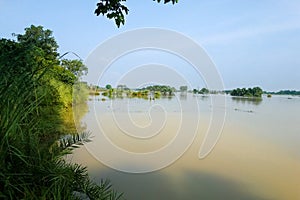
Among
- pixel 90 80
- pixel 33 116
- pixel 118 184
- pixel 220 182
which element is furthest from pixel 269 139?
pixel 33 116

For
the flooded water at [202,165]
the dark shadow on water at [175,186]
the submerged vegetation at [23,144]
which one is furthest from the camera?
the flooded water at [202,165]

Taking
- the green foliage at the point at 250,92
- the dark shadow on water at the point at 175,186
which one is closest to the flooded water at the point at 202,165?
the dark shadow on water at the point at 175,186

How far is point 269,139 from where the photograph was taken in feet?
19.1

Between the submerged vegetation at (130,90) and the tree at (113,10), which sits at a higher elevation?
the tree at (113,10)

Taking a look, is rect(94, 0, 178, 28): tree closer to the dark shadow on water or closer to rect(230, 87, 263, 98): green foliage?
the dark shadow on water

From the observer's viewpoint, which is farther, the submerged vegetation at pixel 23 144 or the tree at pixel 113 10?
the tree at pixel 113 10

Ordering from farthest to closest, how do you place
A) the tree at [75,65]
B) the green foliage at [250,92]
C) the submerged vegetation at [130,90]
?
the green foliage at [250,92], the submerged vegetation at [130,90], the tree at [75,65]

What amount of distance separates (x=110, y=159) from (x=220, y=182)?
1456 millimetres

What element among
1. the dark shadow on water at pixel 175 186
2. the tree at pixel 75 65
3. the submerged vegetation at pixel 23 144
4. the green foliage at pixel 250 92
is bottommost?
the dark shadow on water at pixel 175 186

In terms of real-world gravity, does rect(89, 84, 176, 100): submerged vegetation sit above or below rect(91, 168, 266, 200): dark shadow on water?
above

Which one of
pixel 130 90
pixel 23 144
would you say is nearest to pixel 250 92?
pixel 130 90

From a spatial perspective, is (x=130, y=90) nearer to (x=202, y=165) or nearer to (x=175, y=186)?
(x=202, y=165)

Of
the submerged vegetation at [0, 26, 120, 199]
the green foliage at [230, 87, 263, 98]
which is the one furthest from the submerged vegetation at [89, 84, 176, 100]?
the green foliage at [230, 87, 263, 98]

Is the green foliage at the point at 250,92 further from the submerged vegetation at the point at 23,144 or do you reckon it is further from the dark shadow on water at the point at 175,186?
the submerged vegetation at the point at 23,144
